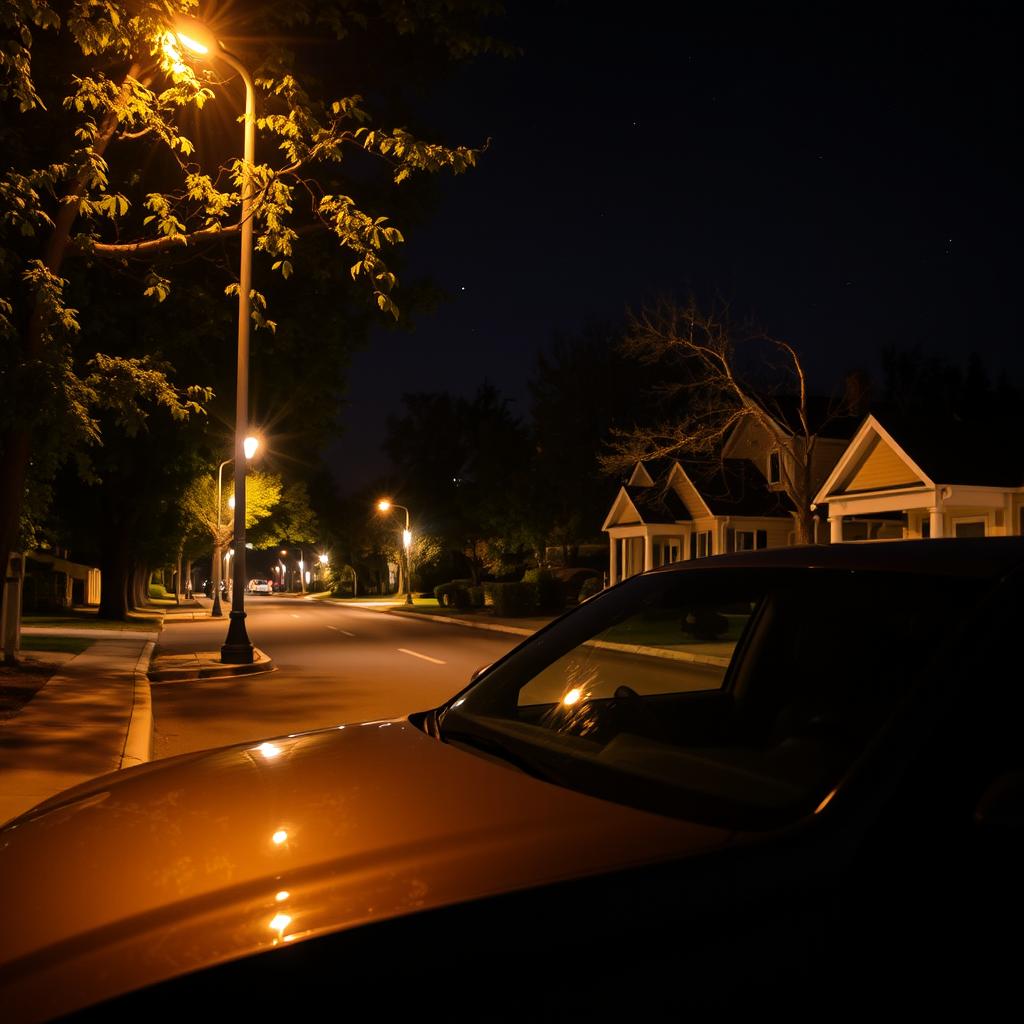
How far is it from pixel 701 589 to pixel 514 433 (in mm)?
67421

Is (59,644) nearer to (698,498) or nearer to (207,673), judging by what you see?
(207,673)

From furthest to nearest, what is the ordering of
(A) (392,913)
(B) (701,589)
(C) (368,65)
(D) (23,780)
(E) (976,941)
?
(C) (368,65) < (D) (23,780) < (B) (701,589) < (E) (976,941) < (A) (392,913)

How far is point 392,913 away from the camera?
4.99 ft

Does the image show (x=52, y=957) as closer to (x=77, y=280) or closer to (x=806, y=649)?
(x=806, y=649)

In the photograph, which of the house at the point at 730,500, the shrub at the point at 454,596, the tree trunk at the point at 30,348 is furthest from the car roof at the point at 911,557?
the shrub at the point at 454,596

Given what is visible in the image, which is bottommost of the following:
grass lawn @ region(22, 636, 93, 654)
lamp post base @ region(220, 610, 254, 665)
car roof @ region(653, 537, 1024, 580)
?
grass lawn @ region(22, 636, 93, 654)

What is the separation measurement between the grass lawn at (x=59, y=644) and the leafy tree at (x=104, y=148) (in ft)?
25.0

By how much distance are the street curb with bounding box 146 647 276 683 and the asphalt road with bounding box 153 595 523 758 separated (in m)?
0.33

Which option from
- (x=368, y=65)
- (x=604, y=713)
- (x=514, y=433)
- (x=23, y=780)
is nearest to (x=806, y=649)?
(x=604, y=713)

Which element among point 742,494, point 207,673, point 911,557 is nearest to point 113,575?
point 207,673

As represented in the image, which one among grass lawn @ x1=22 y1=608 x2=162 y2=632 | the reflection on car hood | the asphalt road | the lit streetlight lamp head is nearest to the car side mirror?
the reflection on car hood

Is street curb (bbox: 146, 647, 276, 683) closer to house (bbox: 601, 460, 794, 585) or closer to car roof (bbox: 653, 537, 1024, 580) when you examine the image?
car roof (bbox: 653, 537, 1024, 580)

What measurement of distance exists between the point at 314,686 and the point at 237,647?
3.24 m

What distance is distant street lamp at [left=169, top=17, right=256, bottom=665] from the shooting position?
11.2m
